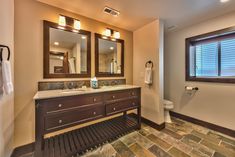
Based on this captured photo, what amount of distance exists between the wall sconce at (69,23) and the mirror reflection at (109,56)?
1.71 feet

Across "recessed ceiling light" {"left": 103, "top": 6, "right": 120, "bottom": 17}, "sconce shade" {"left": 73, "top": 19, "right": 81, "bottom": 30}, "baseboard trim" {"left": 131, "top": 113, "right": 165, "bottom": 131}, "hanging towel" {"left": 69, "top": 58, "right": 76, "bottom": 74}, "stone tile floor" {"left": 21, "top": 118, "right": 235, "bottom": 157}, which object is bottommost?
"stone tile floor" {"left": 21, "top": 118, "right": 235, "bottom": 157}

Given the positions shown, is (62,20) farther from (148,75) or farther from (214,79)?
(214,79)

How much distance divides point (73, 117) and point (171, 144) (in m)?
1.68

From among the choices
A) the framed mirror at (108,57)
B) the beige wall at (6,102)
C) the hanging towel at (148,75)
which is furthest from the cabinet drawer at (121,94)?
the beige wall at (6,102)

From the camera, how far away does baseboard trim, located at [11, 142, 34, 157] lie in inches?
64.5

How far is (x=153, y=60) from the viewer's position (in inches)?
98.6

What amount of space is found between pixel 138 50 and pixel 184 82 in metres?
1.43

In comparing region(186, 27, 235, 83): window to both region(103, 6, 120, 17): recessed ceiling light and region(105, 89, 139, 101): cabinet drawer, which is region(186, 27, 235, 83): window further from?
region(103, 6, 120, 17): recessed ceiling light

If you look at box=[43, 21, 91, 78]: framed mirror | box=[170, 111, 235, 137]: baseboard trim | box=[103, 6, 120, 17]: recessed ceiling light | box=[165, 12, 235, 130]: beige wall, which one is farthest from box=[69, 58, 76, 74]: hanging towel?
box=[170, 111, 235, 137]: baseboard trim

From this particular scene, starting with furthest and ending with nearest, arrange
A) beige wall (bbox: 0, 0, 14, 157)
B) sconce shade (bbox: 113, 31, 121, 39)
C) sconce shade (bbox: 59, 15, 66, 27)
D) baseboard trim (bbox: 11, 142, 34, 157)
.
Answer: sconce shade (bbox: 113, 31, 121, 39) → sconce shade (bbox: 59, 15, 66, 27) → baseboard trim (bbox: 11, 142, 34, 157) → beige wall (bbox: 0, 0, 14, 157)

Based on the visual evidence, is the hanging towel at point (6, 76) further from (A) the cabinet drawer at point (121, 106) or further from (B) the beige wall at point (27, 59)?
(A) the cabinet drawer at point (121, 106)

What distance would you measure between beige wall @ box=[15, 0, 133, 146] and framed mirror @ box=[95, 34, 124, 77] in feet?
3.24

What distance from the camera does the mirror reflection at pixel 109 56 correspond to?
2.51 metres

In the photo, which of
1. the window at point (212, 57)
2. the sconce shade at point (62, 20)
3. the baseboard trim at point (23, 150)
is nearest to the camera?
the baseboard trim at point (23, 150)
